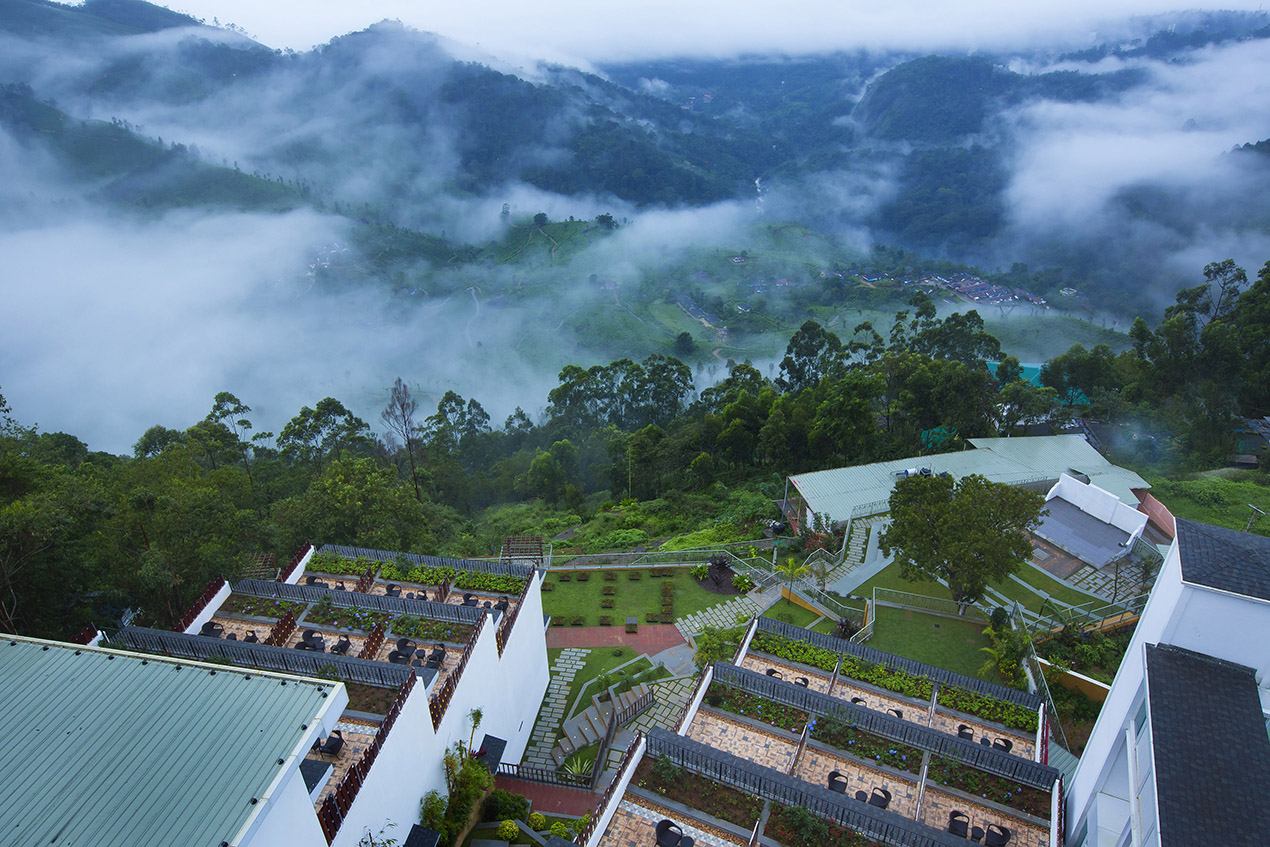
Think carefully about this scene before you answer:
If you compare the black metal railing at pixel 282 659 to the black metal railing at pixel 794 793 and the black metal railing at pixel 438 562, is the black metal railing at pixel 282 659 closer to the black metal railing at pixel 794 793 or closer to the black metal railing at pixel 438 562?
the black metal railing at pixel 438 562

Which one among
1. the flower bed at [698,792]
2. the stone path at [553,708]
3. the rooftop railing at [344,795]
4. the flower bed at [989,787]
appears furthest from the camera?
the stone path at [553,708]

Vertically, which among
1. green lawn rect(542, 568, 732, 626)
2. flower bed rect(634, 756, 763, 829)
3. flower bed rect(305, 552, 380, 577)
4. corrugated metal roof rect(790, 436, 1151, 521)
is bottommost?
flower bed rect(634, 756, 763, 829)

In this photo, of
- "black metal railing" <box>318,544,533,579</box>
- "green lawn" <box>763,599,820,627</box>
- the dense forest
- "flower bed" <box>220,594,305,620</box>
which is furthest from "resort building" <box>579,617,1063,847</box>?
the dense forest

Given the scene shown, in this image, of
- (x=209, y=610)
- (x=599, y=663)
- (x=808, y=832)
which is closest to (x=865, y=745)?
(x=808, y=832)

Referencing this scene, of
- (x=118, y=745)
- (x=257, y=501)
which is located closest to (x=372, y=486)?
(x=257, y=501)

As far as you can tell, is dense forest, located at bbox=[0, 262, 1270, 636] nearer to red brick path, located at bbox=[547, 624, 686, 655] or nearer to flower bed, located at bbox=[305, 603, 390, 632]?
flower bed, located at bbox=[305, 603, 390, 632]

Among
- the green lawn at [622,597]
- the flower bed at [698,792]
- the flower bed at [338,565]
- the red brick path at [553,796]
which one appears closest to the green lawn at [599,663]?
the green lawn at [622,597]

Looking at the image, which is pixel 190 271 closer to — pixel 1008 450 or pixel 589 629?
pixel 589 629
